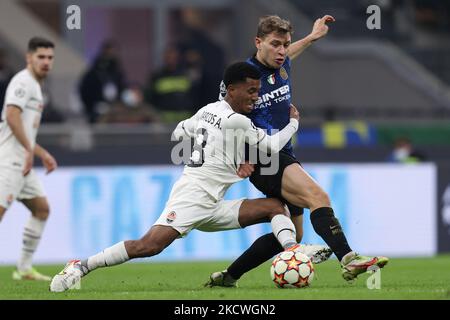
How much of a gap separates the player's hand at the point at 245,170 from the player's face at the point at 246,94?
434 millimetres

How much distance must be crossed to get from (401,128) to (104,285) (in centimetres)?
1007

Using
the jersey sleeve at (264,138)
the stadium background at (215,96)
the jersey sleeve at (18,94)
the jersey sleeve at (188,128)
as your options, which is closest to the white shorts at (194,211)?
the jersey sleeve at (188,128)

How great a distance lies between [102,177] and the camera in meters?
16.9

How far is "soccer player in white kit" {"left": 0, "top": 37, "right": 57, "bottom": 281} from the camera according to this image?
12453mm

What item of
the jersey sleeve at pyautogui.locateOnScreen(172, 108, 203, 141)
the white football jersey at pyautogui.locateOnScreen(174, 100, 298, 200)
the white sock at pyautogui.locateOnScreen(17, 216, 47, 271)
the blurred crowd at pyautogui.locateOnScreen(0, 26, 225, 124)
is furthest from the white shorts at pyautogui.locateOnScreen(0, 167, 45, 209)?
the blurred crowd at pyautogui.locateOnScreen(0, 26, 225, 124)

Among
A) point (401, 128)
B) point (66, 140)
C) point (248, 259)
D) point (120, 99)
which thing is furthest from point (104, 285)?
point (401, 128)

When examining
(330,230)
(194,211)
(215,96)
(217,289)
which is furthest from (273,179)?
(215,96)

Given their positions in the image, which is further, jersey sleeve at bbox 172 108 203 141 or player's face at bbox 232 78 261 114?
jersey sleeve at bbox 172 108 203 141

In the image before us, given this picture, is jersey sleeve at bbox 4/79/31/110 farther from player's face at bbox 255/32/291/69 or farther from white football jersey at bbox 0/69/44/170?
player's face at bbox 255/32/291/69

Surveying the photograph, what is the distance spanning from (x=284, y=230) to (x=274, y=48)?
150cm

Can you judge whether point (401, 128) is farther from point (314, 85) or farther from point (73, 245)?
point (73, 245)

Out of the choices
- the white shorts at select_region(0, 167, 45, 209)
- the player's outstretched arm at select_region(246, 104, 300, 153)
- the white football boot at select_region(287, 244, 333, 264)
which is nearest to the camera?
the player's outstretched arm at select_region(246, 104, 300, 153)

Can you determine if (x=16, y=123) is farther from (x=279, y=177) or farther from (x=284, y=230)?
(x=284, y=230)

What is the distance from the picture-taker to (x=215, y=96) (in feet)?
64.3
